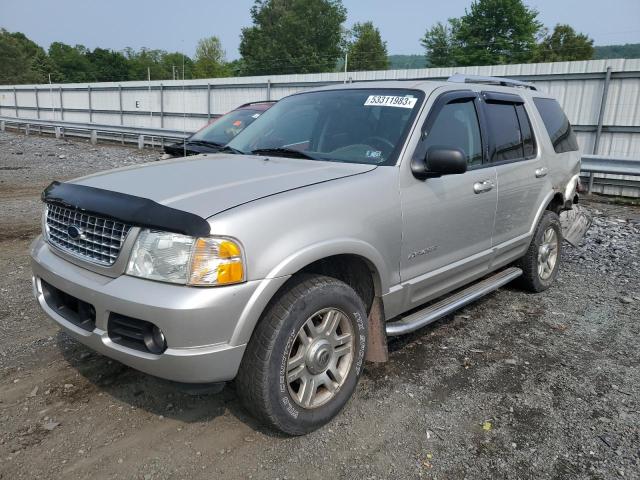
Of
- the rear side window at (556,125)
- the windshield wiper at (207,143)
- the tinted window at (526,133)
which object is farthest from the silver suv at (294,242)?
the windshield wiper at (207,143)

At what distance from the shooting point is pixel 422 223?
10.7ft

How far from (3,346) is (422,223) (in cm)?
309

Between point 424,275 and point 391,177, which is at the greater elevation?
point 391,177

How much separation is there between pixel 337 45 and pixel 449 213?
75.1m

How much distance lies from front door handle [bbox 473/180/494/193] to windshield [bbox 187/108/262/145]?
519cm

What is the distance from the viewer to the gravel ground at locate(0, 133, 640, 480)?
8.31ft

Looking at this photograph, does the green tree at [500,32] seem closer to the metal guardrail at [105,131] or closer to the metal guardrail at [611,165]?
the metal guardrail at [105,131]

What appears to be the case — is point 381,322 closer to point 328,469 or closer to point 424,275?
point 424,275

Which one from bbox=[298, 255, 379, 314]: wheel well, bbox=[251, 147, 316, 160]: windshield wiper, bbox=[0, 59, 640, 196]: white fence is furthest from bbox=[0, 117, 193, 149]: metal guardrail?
bbox=[298, 255, 379, 314]: wheel well

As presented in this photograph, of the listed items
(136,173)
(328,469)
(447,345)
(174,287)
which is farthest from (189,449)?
(447,345)

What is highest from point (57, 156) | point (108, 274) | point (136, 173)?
point (136, 173)

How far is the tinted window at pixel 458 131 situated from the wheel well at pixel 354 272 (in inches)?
36.2

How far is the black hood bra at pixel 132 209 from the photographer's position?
2.27 meters

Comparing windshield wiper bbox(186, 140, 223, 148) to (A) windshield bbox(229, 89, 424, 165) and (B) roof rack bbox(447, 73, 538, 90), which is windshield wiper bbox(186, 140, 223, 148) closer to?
(A) windshield bbox(229, 89, 424, 165)
